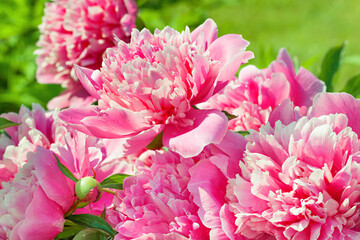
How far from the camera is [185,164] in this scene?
59 centimetres

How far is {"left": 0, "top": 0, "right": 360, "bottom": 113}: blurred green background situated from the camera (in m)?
1.59

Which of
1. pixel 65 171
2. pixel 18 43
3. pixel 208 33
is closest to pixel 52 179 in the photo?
pixel 65 171

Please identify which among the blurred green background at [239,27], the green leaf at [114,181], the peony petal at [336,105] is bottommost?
the blurred green background at [239,27]

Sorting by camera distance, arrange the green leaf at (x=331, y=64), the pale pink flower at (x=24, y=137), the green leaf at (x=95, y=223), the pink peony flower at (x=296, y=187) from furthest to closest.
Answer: the green leaf at (x=331, y=64)
the pale pink flower at (x=24, y=137)
the green leaf at (x=95, y=223)
the pink peony flower at (x=296, y=187)

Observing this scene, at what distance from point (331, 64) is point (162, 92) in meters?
0.52

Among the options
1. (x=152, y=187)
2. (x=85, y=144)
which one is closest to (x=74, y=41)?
(x=85, y=144)

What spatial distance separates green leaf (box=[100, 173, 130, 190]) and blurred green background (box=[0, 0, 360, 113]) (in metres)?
0.55

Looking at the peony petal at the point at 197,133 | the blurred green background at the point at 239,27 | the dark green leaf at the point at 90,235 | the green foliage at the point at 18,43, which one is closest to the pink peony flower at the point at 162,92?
the peony petal at the point at 197,133

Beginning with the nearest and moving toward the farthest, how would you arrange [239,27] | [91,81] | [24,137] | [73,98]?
[91,81] → [24,137] → [73,98] → [239,27]

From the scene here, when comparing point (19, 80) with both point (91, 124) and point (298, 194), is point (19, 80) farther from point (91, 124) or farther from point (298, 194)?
point (298, 194)

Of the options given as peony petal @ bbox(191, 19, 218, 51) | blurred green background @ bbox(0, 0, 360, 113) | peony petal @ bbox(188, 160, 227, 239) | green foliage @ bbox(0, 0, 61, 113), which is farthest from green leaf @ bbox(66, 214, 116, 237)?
green foliage @ bbox(0, 0, 61, 113)

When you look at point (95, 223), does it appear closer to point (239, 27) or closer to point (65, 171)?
point (65, 171)

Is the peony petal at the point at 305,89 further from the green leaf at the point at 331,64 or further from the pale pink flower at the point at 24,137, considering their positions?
the pale pink flower at the point at 24,137

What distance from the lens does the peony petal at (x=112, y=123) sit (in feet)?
1.83
